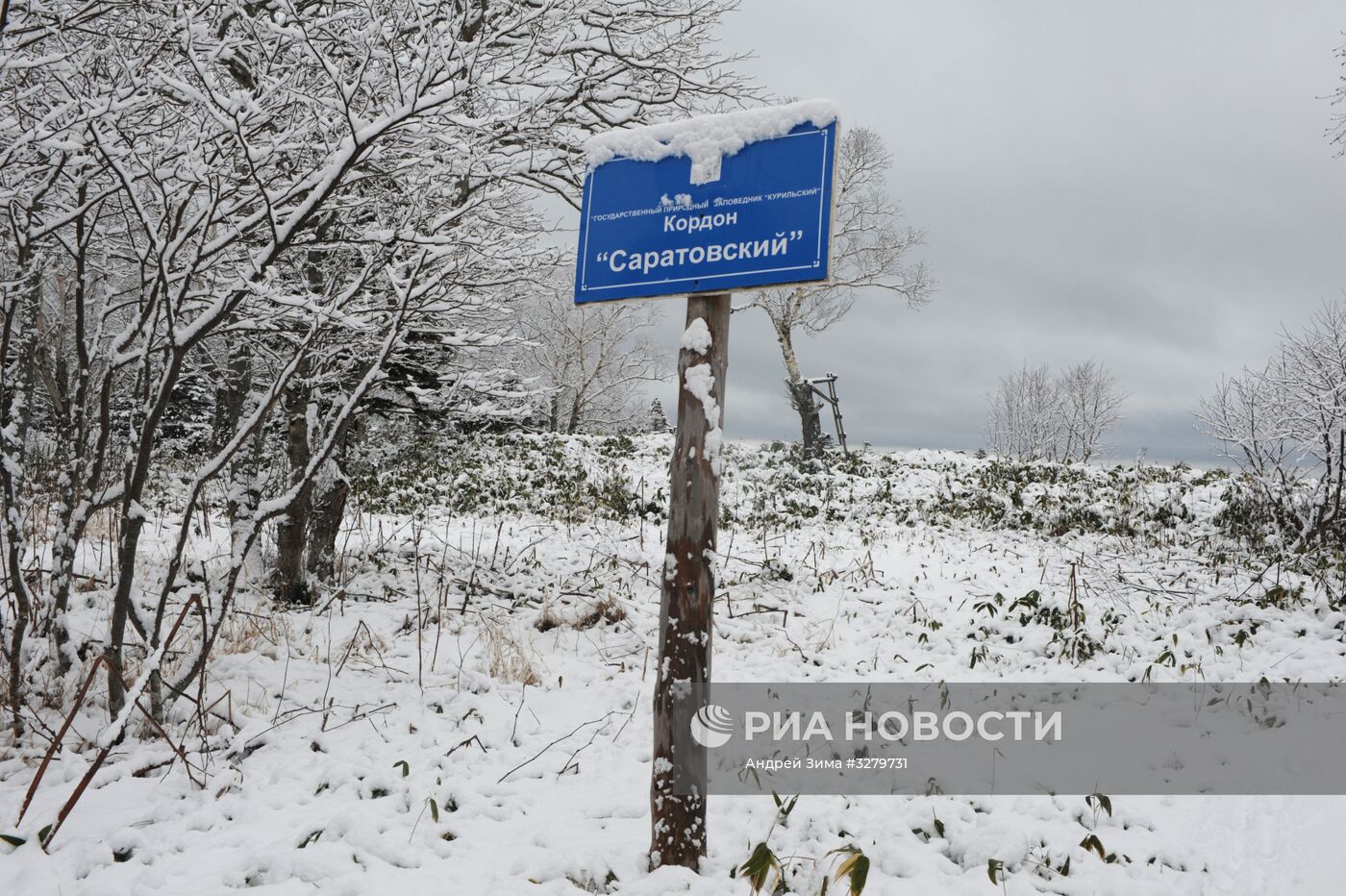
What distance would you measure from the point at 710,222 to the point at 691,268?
20cm

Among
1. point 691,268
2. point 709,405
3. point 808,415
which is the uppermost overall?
point 808,415

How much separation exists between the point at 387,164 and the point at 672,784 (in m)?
4.64

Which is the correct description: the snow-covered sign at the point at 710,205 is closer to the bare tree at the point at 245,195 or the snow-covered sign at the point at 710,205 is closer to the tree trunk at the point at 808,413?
the bare tree at the point at 245,195

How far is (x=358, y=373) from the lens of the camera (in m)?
6.35

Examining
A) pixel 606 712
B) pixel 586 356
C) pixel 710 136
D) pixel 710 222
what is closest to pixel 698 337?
pixel 710 222

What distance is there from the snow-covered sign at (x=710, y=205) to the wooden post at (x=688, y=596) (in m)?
0.21

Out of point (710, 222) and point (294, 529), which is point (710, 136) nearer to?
point (710, 222)

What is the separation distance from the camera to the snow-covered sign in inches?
111

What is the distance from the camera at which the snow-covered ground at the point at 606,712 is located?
313 cm

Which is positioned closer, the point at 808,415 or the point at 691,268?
the point at 691,268

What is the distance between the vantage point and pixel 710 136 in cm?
300

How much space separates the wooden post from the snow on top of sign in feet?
1.88

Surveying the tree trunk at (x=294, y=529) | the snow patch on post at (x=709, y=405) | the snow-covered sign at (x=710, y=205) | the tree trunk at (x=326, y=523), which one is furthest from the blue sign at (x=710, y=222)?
the tree trunk at (x=326, y=523)

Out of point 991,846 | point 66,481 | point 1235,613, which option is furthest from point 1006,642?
point 66,481
